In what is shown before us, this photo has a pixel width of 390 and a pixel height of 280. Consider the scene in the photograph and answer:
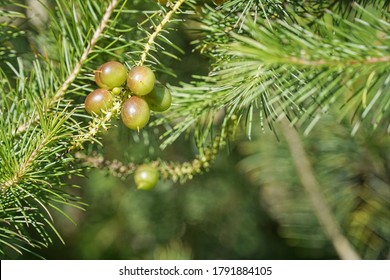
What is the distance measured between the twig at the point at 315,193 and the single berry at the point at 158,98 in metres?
0.59

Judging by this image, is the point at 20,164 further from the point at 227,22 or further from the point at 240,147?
the point at 240,147

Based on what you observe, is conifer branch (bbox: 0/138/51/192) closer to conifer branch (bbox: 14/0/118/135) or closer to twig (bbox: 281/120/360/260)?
conifer branch (bbox: 14/0/118/135)

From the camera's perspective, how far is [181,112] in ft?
1.75

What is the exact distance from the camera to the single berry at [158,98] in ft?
1.46

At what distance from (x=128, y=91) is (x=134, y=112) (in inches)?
1.2

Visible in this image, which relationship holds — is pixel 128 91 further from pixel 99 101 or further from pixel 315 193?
pixel 315 193

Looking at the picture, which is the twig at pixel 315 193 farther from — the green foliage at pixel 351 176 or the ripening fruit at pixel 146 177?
the ripening fruit at pixel 146 177

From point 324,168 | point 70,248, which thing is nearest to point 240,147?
point 324,168

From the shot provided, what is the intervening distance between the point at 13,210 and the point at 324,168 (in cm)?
71

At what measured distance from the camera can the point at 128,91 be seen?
1.46ft

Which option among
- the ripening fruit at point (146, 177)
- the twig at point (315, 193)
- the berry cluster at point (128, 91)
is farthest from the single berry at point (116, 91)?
the twig at point (315, 193)

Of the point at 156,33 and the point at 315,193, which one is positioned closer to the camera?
the point at 156,33

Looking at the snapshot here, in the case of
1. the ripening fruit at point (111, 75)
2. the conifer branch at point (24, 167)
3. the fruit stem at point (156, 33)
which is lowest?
the conifer branch at point (24, 167)

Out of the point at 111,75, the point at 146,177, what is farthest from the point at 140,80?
the point at 146,177
